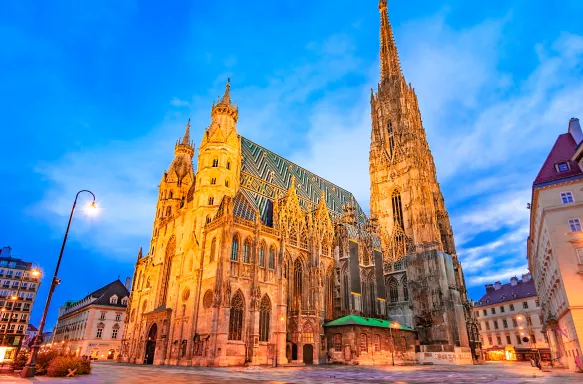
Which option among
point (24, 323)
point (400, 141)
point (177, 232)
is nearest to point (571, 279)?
point (177, 232)

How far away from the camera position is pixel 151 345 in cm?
4144

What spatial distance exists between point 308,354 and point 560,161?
3131 centimetres

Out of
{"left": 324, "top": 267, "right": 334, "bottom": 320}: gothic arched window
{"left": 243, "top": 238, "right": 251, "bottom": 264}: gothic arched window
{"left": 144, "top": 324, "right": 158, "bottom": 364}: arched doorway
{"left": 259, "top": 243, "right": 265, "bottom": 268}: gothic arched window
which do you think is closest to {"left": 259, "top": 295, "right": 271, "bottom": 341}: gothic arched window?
{"left": 259, "top": 243, "right": 265, "bottom": 268}: gothic arched window

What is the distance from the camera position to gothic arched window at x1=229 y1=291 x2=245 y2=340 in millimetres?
35094

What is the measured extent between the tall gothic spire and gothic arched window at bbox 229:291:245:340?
59910 millimetres

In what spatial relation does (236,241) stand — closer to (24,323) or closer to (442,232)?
(442,232)

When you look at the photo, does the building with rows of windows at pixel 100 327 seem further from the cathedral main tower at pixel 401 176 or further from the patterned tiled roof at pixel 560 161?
the patterned tiled roof at pixel 560 161

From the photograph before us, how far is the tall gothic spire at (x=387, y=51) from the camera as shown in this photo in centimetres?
7762

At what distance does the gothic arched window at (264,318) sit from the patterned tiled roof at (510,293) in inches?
2145

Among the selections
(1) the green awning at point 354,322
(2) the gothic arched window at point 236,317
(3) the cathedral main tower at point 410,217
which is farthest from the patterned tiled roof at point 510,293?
(2) the gothic arched window at point 236,317

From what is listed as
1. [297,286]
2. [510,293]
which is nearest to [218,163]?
[297,286]

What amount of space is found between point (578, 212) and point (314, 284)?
27385 mm

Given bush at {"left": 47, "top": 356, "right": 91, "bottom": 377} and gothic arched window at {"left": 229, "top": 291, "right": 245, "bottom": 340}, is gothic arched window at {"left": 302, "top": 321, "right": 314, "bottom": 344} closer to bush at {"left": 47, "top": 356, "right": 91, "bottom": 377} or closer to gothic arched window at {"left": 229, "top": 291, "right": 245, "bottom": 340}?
gothic arched window at {"left": 229, "top": 291, "right": 245, "bottom": 340}

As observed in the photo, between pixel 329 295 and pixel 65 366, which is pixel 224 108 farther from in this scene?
pixel 65 366
